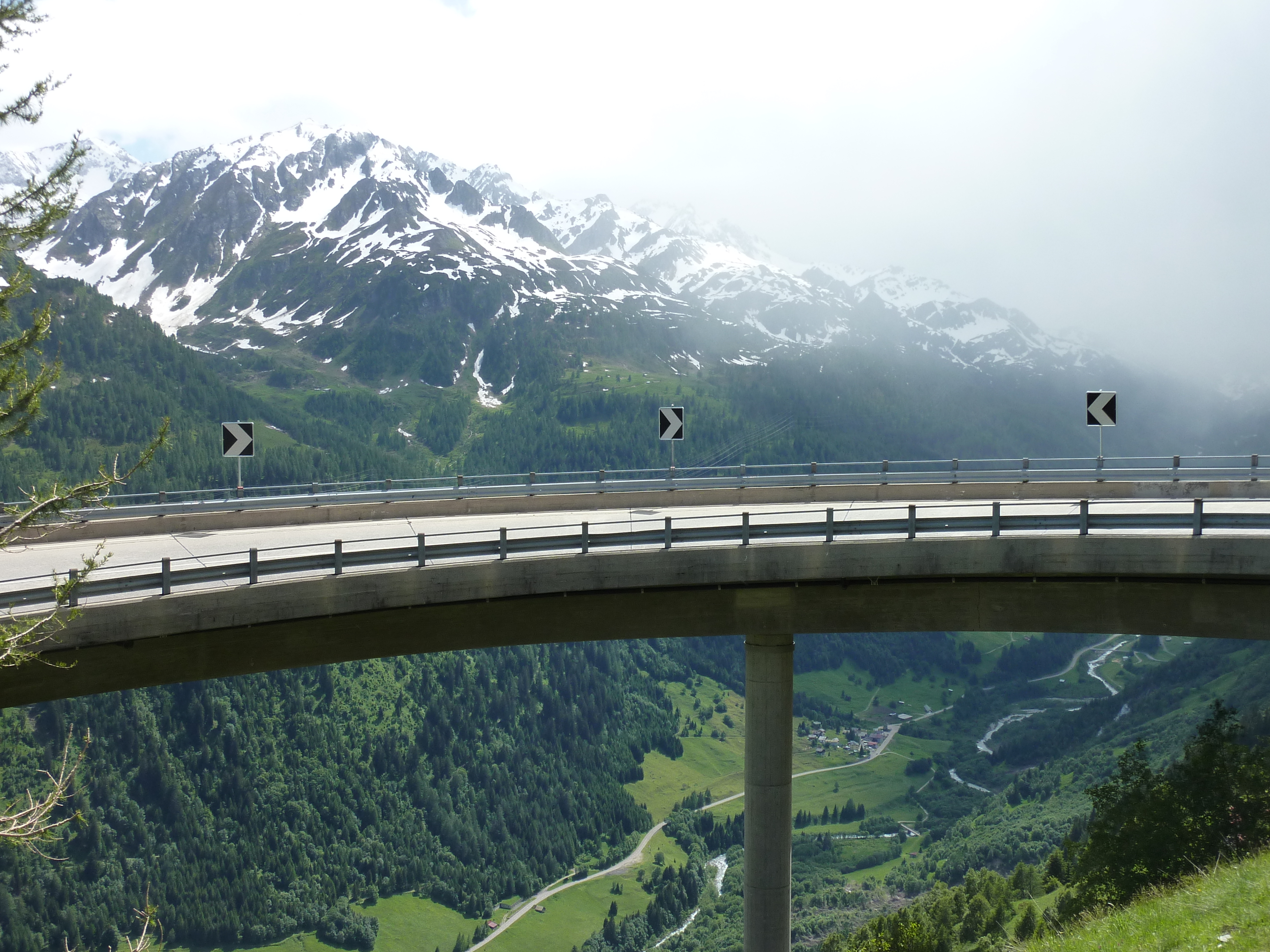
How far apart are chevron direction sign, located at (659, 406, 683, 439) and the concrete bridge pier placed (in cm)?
1016

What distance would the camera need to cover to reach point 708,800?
193 metres

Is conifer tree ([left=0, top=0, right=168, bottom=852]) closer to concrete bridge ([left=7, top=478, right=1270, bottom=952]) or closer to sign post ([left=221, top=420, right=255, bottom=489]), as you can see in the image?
concrete bridge ([left=7, top=478, right=1270, bottom=952])

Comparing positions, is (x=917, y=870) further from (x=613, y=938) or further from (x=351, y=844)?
(x=351, y=844)

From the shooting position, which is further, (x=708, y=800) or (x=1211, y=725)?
(x=708, y=800)

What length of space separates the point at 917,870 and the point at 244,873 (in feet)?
361

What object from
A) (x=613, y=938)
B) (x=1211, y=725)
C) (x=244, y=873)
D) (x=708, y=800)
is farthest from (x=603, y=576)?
(x=708, y=800)

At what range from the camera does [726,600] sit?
72.5ft

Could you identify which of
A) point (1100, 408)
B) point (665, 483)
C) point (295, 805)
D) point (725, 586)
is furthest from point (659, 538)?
point (295, 805)

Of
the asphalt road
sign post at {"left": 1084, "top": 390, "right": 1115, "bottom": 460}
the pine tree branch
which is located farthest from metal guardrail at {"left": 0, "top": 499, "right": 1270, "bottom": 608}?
sign post at {"left": 1084, "top": 390, "right": 1115, "bottom": 460}

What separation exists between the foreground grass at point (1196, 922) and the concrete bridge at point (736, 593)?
22.1ft

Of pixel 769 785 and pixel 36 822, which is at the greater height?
pixel 36 822

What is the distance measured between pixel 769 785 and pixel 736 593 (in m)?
4.83

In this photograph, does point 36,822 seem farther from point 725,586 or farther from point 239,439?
point 239,439

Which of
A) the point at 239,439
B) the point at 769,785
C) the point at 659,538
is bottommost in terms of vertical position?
the point at 769,785
